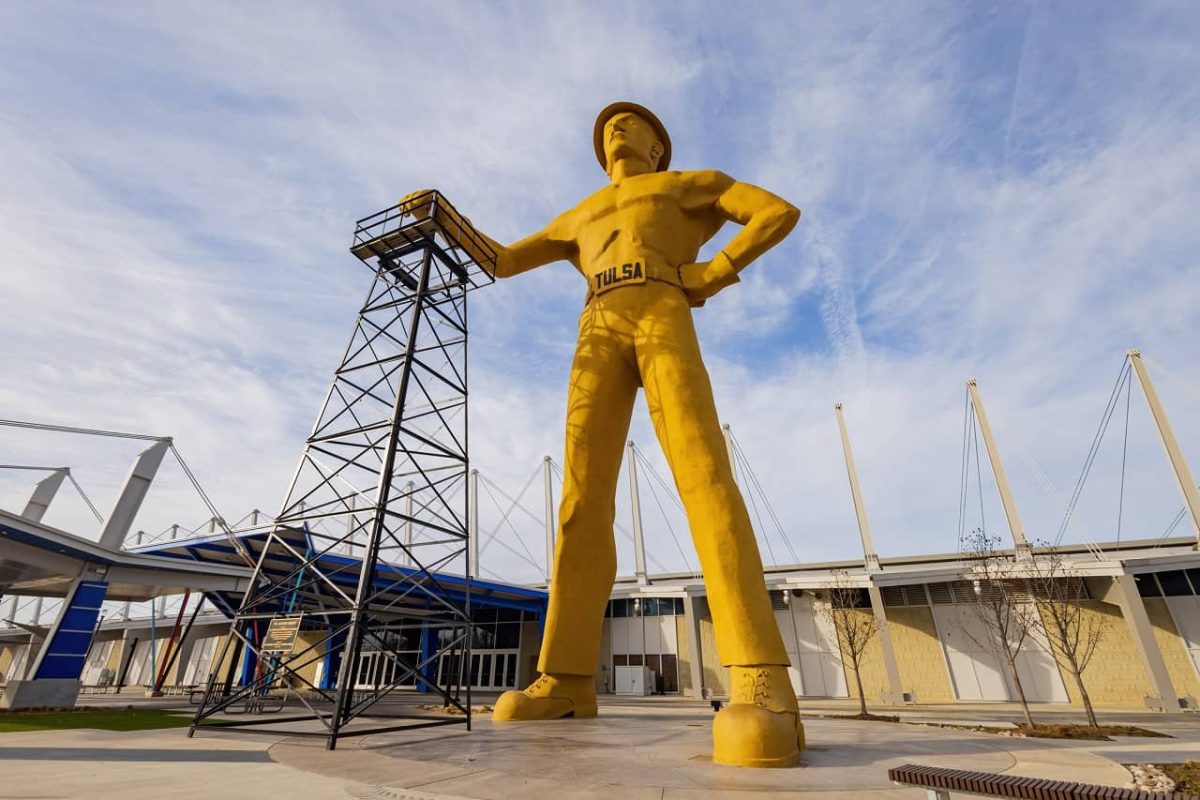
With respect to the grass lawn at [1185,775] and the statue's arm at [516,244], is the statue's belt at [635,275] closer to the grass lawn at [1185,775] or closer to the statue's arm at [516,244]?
the statue's arm at [516,244]

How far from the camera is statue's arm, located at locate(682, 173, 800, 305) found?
9484 millimetres

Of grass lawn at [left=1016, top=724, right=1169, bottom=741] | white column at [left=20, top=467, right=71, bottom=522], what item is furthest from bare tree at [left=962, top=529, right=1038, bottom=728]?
white column at [left=20, top=467, right=71, bottom=522]

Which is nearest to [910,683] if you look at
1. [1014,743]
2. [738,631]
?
[1014,743]

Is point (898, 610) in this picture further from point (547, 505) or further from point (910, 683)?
point (547, 505)

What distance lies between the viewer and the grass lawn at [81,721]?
10945 millimetres

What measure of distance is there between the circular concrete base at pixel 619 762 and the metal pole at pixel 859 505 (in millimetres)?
16376

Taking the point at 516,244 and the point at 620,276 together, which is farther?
the point at 516,244

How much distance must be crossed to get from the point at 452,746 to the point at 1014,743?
8099mm

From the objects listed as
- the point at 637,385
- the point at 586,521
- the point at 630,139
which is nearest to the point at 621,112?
the point at 630,139

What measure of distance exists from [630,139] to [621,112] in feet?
2.95

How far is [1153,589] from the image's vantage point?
2036cm

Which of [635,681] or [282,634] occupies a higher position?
[282,634]

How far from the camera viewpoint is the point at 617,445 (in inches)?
415

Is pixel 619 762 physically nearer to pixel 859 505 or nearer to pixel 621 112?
pixel 621 112
